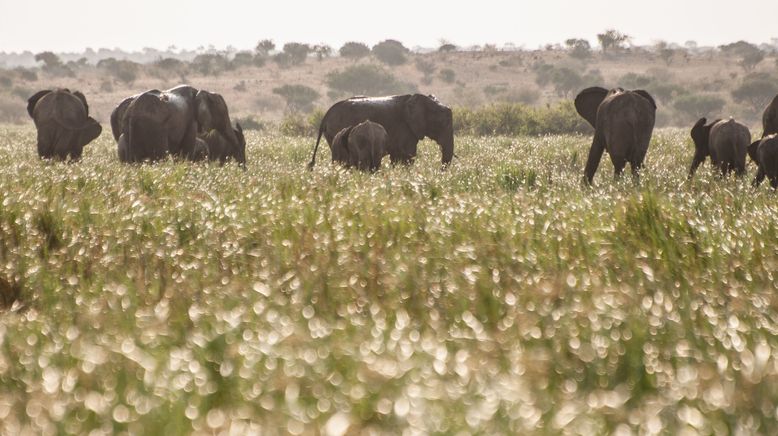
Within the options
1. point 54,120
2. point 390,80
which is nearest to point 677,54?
point 390,80

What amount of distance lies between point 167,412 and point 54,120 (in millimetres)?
13075

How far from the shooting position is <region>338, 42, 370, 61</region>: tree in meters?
119

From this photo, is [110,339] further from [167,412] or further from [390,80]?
[390,80]

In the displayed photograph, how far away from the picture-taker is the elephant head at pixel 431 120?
588 inches

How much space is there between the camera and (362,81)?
88812 mm

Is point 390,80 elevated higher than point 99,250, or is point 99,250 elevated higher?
point 99,250

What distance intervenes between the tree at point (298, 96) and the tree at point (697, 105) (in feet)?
126

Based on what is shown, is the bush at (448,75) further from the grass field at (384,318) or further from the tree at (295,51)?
the grass field at (384,318)

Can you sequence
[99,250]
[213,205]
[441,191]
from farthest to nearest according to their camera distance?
1. [441,191]
2. [213,205]
3. [99,250]

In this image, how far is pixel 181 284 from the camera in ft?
11.9

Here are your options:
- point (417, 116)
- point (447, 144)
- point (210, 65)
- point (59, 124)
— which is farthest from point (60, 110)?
point (210, 65)

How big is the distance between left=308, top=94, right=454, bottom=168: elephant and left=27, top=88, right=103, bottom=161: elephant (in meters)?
4.36

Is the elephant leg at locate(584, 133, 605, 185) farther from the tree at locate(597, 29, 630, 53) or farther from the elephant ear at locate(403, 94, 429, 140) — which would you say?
the tree at locate(597, 29, 630, 53)

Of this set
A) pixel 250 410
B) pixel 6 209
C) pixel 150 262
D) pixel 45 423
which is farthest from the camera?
pixel 6 209
